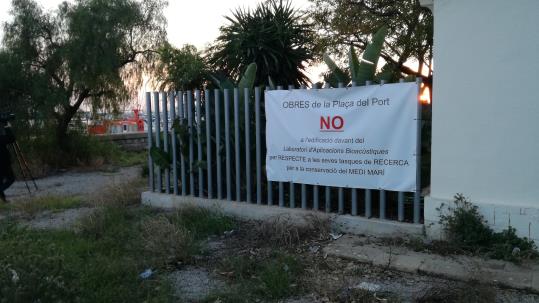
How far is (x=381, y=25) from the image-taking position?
13.7m

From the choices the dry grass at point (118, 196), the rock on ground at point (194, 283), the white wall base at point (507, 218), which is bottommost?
the rock on ground at point (194, 283)

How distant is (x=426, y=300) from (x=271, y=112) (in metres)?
3.46

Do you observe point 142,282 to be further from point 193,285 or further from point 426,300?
point 426,300

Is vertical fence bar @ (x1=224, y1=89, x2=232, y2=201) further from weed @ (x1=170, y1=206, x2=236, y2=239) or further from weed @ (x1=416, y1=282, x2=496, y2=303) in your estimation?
weed @ (x1=416, y1=282, x2=496, y2=303)

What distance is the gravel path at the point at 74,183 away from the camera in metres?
10.4

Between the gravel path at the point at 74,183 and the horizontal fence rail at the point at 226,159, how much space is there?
2624 mm

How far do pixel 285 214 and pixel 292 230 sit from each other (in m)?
0.58

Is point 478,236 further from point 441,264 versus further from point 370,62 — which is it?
point 370,62

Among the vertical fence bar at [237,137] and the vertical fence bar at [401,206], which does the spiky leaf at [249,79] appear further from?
the vertical fence bar at [401,206]

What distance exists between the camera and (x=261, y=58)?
33.1 feet

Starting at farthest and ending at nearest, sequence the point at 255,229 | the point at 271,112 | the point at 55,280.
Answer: the point at 271,112
the point at 255,229
the point at 55,280

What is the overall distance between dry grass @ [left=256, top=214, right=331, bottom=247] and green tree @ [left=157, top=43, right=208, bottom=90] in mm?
4621

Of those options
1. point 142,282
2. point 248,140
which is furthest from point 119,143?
point 142,282

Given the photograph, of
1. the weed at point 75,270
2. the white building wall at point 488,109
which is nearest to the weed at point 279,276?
the weed at point 75,270
